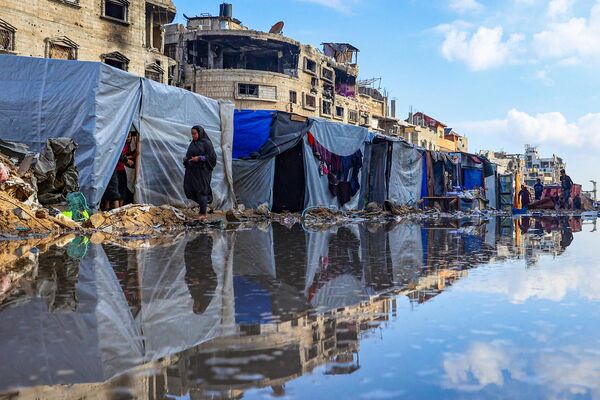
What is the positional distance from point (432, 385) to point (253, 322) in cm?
101

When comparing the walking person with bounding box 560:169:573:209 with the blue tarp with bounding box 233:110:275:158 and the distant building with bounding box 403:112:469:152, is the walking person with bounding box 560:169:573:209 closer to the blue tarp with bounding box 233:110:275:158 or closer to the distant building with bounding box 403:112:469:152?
the blue tarp with bounding box 233:110:275:158

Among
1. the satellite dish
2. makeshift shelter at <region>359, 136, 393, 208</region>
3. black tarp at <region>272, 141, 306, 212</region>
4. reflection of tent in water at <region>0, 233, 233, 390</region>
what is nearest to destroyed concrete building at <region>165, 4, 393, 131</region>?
the satellite dish

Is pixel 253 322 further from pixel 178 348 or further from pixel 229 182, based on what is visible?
pixel 229 182

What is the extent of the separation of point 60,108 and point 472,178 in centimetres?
1829

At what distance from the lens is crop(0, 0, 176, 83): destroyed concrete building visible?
2094cm

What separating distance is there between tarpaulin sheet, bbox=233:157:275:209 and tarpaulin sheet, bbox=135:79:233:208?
1.25 meters

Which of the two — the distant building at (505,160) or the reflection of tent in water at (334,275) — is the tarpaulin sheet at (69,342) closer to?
the reflection of tent in water at (334,275)

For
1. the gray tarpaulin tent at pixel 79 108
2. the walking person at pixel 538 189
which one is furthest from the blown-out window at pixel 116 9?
the walking person at pixel 538 189

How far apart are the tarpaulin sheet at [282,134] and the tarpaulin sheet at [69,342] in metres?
9.82

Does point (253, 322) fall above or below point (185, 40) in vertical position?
below

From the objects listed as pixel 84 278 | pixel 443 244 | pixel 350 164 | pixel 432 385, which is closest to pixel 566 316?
pixel 432 385

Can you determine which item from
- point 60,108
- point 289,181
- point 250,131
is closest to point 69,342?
point 60,108

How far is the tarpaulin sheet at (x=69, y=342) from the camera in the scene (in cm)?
185

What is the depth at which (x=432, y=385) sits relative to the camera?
1.78m
